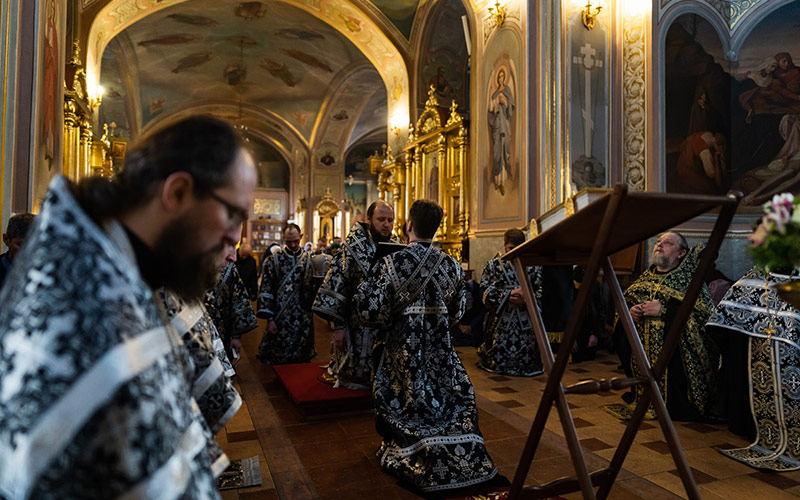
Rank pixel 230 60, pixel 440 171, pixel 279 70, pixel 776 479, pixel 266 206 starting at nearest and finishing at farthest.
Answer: pixel 776 479 < pixel 440 171 < pixel 230 60 < pixel 279 70 < pixel 266 206

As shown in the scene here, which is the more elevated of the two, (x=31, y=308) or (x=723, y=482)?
(x=31, y=308)

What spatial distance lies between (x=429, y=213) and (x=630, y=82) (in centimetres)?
707

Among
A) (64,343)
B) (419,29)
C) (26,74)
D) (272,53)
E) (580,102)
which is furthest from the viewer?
(272,53)

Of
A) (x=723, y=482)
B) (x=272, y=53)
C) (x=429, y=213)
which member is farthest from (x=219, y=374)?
(x=272, y=53)

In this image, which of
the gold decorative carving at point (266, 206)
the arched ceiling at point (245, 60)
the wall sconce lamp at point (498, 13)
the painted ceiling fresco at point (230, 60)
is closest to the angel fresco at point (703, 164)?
the wall sconce lamp at point (498, 13)

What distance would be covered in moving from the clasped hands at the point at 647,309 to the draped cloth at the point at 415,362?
200 cm

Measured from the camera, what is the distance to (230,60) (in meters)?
19.0

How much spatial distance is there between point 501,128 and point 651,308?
547 centimetres

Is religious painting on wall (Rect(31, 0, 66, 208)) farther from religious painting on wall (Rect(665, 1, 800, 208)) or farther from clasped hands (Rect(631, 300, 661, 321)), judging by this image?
religious painting on wall (Rect(665, 1, 800, 208))

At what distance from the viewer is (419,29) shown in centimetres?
1293

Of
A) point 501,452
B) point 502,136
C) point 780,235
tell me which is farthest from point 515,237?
point 780,235

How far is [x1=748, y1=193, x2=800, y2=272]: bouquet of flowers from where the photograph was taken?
1.63 m

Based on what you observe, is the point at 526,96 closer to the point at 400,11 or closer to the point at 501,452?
the point at 400,11

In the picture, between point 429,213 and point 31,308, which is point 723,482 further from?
point 31,308
